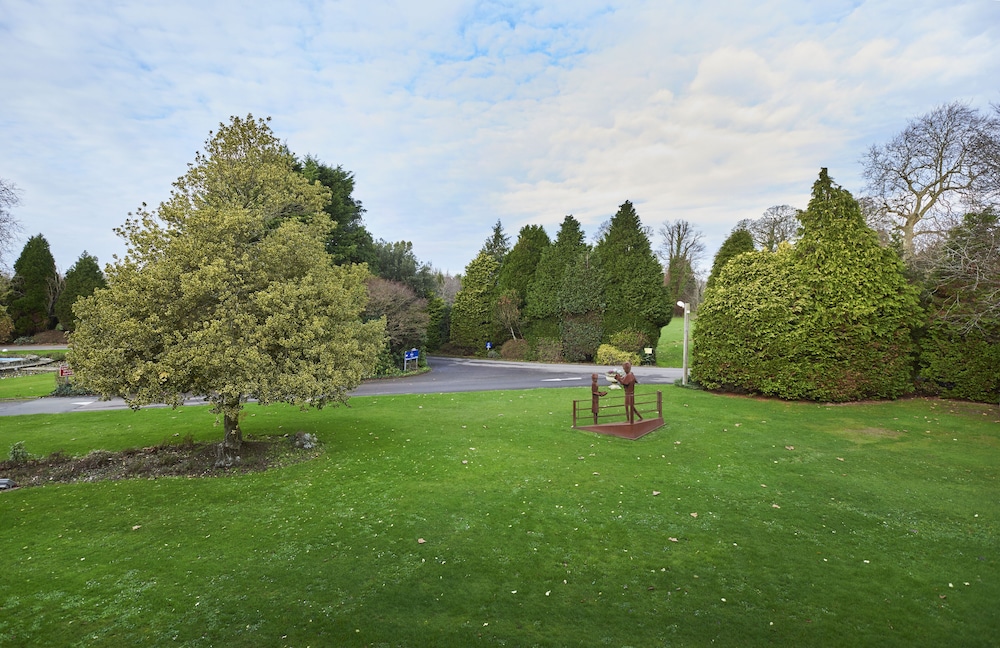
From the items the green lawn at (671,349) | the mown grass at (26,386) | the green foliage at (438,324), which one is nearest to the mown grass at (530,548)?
the mown grass at (26,386)

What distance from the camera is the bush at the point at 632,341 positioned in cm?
3102

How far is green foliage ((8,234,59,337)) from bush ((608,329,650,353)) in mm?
49850

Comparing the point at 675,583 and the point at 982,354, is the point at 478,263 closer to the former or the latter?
the point at 982,354

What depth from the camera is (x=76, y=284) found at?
40625 millimetres

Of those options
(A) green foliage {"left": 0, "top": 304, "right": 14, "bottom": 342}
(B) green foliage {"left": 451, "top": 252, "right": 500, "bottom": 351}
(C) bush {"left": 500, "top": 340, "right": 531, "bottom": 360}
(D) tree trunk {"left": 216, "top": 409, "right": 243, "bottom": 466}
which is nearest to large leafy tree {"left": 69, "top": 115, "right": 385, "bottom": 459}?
(D) tree trunk {"left": 216, "top": 409, "right": 243, "bottom": 466}

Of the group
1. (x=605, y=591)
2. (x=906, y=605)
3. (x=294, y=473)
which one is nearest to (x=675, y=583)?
(x=605, y=591)

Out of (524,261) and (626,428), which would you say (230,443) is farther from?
(524,261)

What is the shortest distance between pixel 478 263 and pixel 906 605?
39.7m

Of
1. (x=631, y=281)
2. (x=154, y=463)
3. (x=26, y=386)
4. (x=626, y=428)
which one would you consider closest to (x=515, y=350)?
(x=631, y=281)

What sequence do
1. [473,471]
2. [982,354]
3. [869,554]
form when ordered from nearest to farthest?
[869,554] → [473,471] → [982,354]

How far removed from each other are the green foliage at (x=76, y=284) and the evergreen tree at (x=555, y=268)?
36590mm

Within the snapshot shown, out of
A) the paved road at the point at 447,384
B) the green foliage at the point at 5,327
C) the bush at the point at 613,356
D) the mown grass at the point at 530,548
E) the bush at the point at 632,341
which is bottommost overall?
the mown grass at the point at 530,548

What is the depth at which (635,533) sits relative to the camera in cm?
616

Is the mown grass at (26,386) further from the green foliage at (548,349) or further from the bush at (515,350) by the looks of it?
the green foliage at (548,349)
